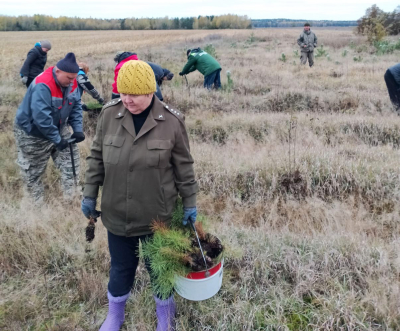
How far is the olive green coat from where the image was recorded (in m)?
2.10

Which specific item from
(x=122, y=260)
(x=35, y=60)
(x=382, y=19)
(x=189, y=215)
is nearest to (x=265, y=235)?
(x=189, y=215)

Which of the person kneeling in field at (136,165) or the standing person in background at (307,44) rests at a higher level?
the standing person in background at (307,44)

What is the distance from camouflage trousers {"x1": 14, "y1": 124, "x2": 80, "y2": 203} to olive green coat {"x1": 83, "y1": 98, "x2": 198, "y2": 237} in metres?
2.22

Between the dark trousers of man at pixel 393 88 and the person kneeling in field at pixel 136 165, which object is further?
the dark trousers of man at pixel 393 88

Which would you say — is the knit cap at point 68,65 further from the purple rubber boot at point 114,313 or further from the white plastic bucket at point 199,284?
the white plastic bucket at point 199,284

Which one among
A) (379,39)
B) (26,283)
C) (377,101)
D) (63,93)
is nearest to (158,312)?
(26,283)

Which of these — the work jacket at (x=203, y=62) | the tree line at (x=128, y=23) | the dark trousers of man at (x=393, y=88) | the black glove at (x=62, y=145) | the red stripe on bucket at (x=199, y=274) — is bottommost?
the red stripe on bucket at (x=199, y=274)

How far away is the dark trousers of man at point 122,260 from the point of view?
7.66 ft

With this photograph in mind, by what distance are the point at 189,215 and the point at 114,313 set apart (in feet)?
2.96

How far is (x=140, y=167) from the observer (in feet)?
6.91

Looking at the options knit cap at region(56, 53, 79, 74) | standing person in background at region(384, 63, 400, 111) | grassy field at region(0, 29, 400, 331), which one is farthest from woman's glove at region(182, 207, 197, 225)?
standing person in background at region(384, 63, 400, 111)

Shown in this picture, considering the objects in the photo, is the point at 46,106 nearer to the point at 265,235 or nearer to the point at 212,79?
the point at 265,235

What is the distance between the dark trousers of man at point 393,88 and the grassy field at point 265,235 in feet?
0.87

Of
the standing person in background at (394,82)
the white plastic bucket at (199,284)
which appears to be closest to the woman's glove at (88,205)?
the white plastic bucket at (199,284)
